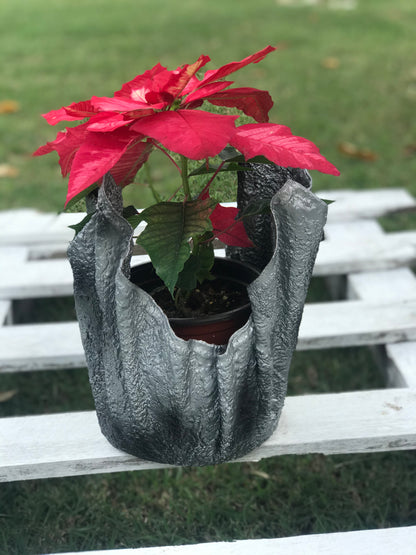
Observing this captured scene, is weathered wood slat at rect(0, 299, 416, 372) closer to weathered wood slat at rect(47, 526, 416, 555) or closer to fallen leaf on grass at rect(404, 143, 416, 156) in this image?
weathered wood slat at rect(47, 526, 416, 555)

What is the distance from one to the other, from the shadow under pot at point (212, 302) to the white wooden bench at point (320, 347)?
24cm

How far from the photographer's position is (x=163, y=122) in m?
0.84

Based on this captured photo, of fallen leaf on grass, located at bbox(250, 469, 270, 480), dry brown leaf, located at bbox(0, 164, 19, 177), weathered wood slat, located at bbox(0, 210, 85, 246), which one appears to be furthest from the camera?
dry brown leaf, located at bbox(0, 164, 19, 177)

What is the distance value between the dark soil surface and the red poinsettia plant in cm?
8

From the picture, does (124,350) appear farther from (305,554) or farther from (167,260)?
(305,554)

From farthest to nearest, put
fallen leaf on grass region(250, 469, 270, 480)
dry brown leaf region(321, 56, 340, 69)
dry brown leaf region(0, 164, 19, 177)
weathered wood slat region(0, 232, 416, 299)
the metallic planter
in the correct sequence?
dry brown leaf region(321, 56, 340, 69) → dry brown leaf region(0, 164, 19, 177) → weathered wood slat region(0, 232, 416, 299) → fallen leaf on grass region(250, 469, 270, 480) → the metallic planter

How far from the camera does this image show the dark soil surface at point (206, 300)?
3.51ft

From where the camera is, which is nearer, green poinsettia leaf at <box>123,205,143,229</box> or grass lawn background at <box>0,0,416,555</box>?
green poinsettia leaf at <box>123,205,143,229</box>

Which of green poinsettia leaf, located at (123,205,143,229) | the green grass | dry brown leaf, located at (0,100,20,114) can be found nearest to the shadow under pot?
green poinsettia leaf, located at (123,205,143,229)

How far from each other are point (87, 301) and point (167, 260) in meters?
0.18

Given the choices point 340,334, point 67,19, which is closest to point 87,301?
point 340,334

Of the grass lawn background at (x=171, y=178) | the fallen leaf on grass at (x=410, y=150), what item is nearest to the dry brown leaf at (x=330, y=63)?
the grass lawn background at (x=171, y=178)

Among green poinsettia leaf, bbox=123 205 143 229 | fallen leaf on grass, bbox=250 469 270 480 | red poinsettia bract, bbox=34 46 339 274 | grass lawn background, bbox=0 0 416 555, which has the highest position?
red poinsettia bract, bbox=34 46 339 274

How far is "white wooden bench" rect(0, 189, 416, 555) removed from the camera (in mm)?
1100
